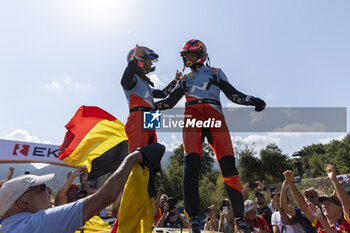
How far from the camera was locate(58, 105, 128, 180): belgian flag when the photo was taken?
8.01m

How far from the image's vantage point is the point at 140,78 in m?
3.88

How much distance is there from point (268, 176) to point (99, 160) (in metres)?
31.0

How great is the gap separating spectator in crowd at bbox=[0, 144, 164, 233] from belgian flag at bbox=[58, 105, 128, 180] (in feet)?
20.3

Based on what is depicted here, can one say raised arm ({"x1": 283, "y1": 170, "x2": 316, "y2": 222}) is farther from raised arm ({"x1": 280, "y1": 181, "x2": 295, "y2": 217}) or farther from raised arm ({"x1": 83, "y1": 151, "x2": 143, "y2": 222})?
raised arm ({"x1": 83, "y1": 151, "x2": 143, "y2": 222})

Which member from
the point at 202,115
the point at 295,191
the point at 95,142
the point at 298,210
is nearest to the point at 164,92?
the point at 202,115

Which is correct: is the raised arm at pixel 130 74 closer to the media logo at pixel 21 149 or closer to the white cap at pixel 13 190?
the white cap at pixel 13 190

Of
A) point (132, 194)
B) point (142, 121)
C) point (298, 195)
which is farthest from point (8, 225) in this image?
point (298, 195)

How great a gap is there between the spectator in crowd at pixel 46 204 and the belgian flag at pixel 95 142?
6182mm

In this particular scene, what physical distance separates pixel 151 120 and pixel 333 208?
8.08 ft

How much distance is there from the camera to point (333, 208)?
294 centimetres

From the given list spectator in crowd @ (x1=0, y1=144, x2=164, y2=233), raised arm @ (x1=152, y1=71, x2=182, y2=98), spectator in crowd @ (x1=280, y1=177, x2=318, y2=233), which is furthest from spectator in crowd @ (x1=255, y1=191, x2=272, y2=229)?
spectator in crowd @ (x1=0, y1=144, x2=164, y2=233)

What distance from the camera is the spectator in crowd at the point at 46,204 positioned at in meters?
1.37

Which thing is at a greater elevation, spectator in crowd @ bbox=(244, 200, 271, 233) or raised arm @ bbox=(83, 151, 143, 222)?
raised arm @ bbox=(83, 151, 143, 222)

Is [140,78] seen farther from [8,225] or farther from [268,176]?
[268,176]
